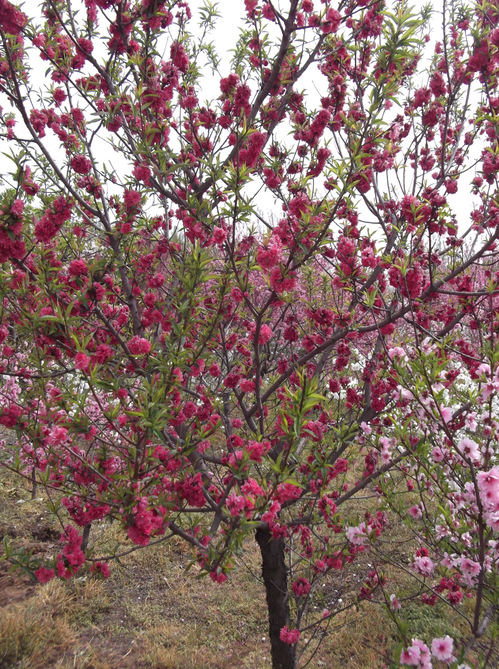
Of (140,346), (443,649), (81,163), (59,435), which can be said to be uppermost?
(81,163)

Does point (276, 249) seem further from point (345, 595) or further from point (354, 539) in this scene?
point (345, 595)

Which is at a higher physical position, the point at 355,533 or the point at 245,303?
the point at 245,303

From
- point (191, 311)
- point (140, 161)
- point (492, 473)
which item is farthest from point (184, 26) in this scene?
point (492, 473)

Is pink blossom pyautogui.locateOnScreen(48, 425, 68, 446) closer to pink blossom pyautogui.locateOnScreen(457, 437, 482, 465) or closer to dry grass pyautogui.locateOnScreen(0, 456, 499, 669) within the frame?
pink blossom pyautogui.locateOnScreen(457, 437, 482, 465)

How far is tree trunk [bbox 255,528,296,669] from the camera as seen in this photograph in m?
3.06

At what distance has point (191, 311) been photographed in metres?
2.10

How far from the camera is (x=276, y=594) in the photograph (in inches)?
122

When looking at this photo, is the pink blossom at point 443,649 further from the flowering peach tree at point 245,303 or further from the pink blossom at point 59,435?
the pink blossom at point 59,435

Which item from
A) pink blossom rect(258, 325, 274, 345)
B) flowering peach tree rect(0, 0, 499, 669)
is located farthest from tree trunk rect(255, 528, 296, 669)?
pink blossom rect(258, 325, 274, 345)

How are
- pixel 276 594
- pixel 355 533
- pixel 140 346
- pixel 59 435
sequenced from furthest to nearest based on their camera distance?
pixel 276 594, pixel 355 533, pixel 140 346, pixel 59 435

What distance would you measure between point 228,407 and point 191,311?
1514 mm

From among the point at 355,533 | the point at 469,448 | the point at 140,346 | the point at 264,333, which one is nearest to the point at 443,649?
the point at 355,533

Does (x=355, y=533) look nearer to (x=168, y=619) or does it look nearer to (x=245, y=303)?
(x=245, y=303)

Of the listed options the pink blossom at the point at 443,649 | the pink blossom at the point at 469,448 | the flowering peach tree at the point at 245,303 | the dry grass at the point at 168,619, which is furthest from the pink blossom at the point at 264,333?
the dry grass at the point at 168,619
